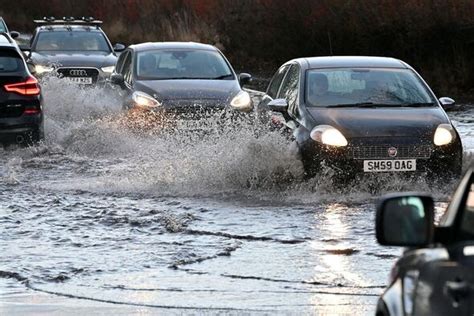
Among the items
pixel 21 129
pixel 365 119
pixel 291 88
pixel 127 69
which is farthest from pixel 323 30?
pixel 365 119

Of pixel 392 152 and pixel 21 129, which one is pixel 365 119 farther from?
pixel 21 129

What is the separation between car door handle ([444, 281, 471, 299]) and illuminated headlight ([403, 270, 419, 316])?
37 centimetres

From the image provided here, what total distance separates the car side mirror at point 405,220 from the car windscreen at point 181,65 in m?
15.5

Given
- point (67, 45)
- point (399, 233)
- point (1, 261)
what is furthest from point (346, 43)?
point (399, 233)

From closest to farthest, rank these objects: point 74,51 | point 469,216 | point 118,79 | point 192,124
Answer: point 469,216 → point 192,124 → point 118,79 → point 74,51

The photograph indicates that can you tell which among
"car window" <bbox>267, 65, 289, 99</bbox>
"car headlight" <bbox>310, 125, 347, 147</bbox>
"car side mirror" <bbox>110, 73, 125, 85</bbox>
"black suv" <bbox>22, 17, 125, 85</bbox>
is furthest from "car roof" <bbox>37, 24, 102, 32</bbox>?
"car headlight" <bbox>310, 125, 347, 147</bbox>

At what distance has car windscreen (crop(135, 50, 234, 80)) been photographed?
20.4m

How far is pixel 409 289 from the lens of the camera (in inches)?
186

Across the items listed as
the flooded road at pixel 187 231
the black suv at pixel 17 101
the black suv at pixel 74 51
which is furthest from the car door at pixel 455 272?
the black suv at pixel 74 51

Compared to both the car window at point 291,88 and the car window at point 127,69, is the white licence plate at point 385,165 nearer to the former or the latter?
the car window at point 291,88

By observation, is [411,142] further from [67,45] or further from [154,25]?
[154,25]

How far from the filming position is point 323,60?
51.4 feet

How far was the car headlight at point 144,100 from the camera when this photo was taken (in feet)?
62.6

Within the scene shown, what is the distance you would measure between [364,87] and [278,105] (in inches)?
37.9
